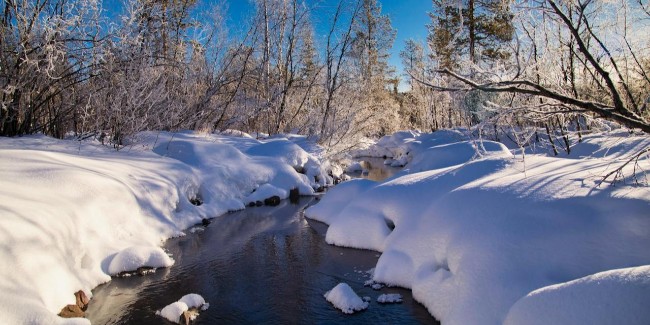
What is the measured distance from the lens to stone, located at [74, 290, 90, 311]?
510cm

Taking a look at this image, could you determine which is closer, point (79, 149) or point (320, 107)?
point (79, 149)

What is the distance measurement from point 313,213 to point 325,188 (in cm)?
485

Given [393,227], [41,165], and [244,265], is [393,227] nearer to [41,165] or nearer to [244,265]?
[244,265]

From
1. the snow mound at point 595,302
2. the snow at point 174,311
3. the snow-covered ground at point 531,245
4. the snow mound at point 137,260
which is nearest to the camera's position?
the snow mound at point 595,302

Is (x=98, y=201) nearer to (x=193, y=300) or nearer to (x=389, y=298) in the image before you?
(x=193, y=300)

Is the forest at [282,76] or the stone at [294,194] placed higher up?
the forest at [282,76]

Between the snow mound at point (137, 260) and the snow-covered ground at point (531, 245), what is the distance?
3370mm

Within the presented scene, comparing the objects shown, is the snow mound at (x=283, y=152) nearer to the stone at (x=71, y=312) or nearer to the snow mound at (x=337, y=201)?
the snow mound at (x=337, y=201)

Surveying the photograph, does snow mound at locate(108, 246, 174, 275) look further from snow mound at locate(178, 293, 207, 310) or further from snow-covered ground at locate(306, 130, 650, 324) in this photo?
snow-covered ground at locate(306, 130, 650, 324)

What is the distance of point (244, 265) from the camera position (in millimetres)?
6820

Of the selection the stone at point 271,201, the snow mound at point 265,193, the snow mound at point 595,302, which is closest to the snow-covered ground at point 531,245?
the snow mound at point 595,302

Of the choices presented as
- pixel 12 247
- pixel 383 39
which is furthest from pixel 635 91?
pixel 383 39

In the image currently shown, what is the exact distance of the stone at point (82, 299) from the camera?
16.7 feet

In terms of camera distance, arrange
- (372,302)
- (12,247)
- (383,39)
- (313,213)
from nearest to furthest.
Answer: (12,247), (372,302), (313,213), (383,39)
